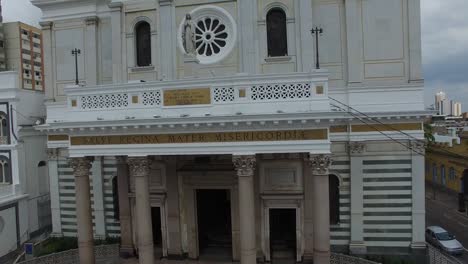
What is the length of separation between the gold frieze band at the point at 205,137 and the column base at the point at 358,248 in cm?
771

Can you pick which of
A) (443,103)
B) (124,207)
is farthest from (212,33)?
(443,103)

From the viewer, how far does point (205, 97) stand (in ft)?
50.6

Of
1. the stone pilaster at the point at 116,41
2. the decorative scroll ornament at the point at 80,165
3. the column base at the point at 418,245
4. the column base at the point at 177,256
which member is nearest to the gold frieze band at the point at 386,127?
the column base at the point at 418,245

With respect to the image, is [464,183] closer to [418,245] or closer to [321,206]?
[418,245]

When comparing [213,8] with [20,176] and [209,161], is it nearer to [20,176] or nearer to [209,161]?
[209,161]

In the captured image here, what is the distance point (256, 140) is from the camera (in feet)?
48.7

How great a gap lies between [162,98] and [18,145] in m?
14.0

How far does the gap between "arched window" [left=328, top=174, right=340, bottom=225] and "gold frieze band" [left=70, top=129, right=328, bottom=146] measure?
6166mm

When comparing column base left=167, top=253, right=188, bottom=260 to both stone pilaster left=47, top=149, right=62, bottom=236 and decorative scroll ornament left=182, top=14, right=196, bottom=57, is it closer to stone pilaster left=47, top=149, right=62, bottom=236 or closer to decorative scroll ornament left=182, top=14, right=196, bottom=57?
stone pilaster left=47, top=149, right=62, bottom=236

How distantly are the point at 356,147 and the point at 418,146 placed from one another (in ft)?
9.32

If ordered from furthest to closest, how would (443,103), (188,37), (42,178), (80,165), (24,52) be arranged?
1. (443,103)
2. (24,52)
3. (42,178)
4. (188,37)
5. (80,165)

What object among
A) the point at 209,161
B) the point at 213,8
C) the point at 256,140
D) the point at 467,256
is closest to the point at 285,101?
the point at 256,140

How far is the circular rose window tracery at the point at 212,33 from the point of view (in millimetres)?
20078

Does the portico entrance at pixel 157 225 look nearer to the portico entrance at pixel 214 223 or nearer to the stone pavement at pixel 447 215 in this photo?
the portico entrance at pixel 214 223
